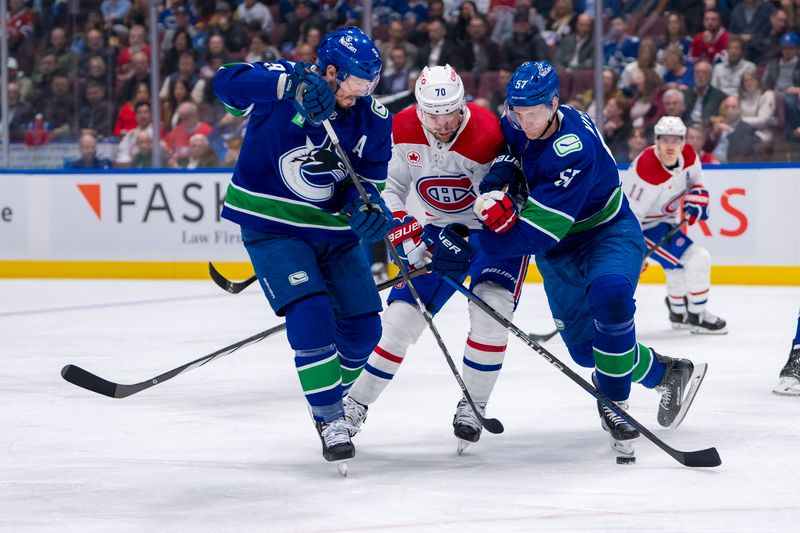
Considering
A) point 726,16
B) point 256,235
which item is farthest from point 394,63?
point 256,235

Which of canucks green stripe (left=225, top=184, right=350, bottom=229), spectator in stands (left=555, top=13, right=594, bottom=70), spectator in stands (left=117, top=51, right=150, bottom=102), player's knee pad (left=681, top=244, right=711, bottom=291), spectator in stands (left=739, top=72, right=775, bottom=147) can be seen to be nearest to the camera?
canucks green stripe (left=225, top=184, right=350, bottom=229)

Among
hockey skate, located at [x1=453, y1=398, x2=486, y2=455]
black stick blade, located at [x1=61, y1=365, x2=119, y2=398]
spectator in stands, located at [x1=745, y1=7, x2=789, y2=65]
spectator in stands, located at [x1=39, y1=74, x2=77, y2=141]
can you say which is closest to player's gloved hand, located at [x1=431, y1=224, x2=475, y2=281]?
hockey skate, located at [x1=453, y1=398, x2=486, y2=455]

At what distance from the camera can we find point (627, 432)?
3.19 metres

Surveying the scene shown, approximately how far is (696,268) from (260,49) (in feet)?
15.1

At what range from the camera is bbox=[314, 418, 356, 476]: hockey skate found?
3057 mm

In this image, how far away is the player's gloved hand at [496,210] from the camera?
10.4ft

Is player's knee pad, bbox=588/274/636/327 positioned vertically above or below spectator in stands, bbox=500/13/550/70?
above

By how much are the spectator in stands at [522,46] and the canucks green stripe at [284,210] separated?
18.8 feet

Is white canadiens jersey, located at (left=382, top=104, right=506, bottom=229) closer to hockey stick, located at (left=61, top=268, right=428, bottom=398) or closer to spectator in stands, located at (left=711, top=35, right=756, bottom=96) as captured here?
hockey stick, located at (left=61, top=268, right=428, bottom=398)

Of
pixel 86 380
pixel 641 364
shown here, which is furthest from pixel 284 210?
pixel 641 364

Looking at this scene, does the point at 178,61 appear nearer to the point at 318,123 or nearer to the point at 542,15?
the point at 542,15

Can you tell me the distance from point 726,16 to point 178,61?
402cm

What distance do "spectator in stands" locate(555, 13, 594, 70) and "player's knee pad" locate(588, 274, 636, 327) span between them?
5516 millimetres

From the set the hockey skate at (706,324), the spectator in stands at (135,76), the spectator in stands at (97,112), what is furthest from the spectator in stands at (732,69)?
the spectator in stands at (97,112)
